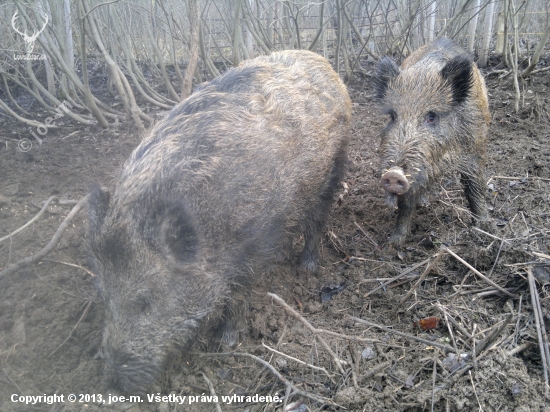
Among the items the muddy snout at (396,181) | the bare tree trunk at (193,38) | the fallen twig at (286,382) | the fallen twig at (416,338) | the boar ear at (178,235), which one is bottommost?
the fallen twig at (286,382)

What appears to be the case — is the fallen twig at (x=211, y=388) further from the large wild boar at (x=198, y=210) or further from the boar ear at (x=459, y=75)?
the boar ear at (x=459, y=75)

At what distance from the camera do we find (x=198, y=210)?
290cm

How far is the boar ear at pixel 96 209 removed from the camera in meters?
2.85

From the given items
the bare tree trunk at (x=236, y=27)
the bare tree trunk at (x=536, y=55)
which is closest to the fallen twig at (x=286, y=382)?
the bare tree trunk at (x=236, y=27)

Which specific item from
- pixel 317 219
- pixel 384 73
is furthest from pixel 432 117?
pixel 317 219

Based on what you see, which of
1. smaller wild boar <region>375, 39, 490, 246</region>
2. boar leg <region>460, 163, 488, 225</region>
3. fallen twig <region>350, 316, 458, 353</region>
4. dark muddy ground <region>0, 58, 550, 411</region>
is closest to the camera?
dark muddy ground <region>0, 58, 550, 411</region>

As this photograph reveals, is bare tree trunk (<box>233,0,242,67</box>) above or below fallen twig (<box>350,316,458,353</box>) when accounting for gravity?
above

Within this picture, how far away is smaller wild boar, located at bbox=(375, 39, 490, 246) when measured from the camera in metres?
4.06

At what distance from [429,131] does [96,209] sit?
2.96 metres

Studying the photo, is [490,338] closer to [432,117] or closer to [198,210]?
[198,210]

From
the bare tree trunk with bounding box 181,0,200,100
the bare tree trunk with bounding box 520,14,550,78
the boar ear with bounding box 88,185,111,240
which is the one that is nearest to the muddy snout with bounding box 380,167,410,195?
the boar ear with bounding box 88,185,111,240

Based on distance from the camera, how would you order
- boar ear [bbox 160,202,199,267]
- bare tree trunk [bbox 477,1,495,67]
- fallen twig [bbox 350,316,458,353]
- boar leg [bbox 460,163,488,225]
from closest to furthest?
fallen twig [bbox 350,316,458,353] → boar ear [bbox 160,202,199,267] → boar leg [bbox 460,163,488,225] → bare tree trunk [bbox 477,1,495,67]

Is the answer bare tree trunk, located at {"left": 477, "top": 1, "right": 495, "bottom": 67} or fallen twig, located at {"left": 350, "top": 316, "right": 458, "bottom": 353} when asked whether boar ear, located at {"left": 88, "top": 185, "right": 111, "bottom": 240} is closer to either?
A: fallen twig, located at {"left": 350, "top": 316, "right": 458, "bottom": 353}

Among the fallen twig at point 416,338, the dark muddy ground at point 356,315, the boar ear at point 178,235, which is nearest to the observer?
the dark muddy ground at point 356,315
